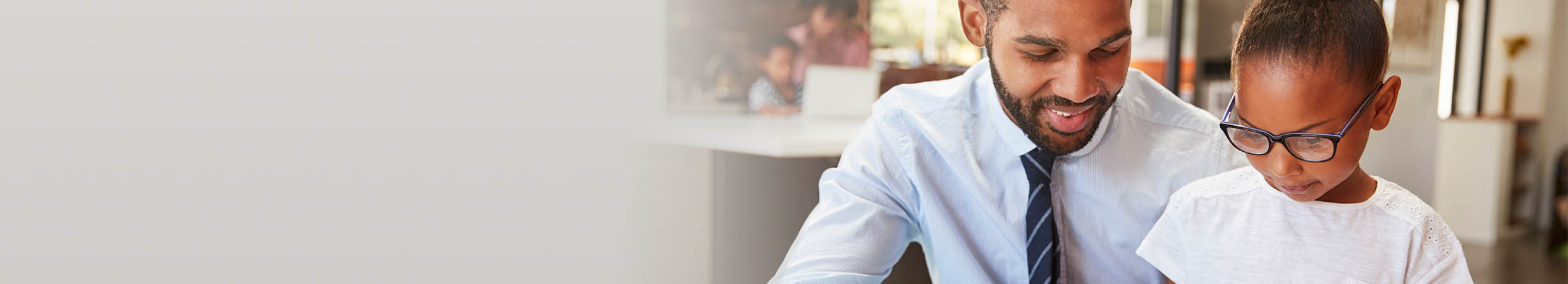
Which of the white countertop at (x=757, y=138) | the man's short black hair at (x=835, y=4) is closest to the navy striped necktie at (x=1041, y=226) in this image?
the white countertop at (x=757, y=138)

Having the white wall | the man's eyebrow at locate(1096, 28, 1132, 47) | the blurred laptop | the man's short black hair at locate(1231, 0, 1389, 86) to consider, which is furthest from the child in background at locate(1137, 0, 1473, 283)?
the blurred laptop

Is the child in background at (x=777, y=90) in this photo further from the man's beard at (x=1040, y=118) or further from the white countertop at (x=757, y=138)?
the man's beard at (x=1040, y=118)

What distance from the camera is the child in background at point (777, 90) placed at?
9.93ft

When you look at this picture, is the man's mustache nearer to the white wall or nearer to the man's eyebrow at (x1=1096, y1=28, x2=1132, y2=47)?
the man's eyebrow at (x1=1096, y1=28, x2=1132, y2=47)

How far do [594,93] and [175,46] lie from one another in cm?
33

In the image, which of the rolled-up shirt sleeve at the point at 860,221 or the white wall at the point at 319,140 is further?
the rolled-up shirt sleeve at the point at 860,221

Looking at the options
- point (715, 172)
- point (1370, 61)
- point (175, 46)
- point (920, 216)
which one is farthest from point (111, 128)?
point (715, 172)

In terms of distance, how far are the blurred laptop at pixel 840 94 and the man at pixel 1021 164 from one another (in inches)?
52.3

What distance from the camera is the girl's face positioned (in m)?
0.48

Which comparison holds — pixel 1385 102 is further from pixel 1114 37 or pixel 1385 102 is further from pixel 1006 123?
pixel 1006 123

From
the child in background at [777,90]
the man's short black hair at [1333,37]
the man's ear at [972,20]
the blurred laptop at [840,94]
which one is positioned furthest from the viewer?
the child in background at [777,90]

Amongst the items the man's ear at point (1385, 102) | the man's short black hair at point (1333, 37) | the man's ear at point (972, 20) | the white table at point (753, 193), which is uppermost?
the man's ear at point (972, 20)

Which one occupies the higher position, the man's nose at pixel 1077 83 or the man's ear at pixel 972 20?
the man's ear at pixel 972 20

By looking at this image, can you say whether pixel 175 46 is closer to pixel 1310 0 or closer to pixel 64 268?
pixel 64 268
